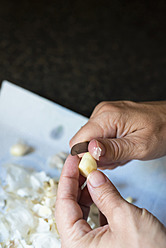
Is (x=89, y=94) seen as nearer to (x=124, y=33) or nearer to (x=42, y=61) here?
(x=42, y=61)

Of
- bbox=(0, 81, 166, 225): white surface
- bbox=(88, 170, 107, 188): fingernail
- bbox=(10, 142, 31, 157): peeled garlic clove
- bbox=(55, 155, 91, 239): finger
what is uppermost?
bbox=(88, 170, 107, 188): fingernail

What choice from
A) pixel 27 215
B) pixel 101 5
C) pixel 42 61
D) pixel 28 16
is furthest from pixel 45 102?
pixel 101 5

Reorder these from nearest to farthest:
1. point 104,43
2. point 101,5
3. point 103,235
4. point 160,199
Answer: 1. point 103,235
2. point 160,199
3. point 104,43
4. point 101,5

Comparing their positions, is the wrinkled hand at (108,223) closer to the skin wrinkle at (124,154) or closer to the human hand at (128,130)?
the skin wrinkle at (124,154)

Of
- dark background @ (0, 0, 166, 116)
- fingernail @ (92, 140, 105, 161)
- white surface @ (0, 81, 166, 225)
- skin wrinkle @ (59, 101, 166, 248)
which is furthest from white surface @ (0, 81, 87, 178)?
fingernail @ (92, 140, 105, 161)

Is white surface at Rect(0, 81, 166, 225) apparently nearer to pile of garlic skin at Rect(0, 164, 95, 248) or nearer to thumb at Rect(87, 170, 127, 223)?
pile of garlic skin at Rect(0, 164, 95, 248)

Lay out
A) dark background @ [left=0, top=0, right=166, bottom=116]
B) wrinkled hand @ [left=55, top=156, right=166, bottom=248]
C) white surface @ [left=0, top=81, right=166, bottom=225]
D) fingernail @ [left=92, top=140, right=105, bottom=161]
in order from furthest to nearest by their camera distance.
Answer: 1. dark background @ [left=0, top=0, right=166, bottom=116]
2. white surface @ [left=0, top=81, right=166, bottom=225]
3. fingernail @ [left=92, top=140, right=105, bottom=161]
4. wrinkled hand @ [left=55, top=156, right=166, bottom=248]

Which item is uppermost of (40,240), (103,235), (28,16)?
(28,16)

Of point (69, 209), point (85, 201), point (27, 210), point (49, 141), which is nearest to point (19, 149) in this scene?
point (49, 141)
